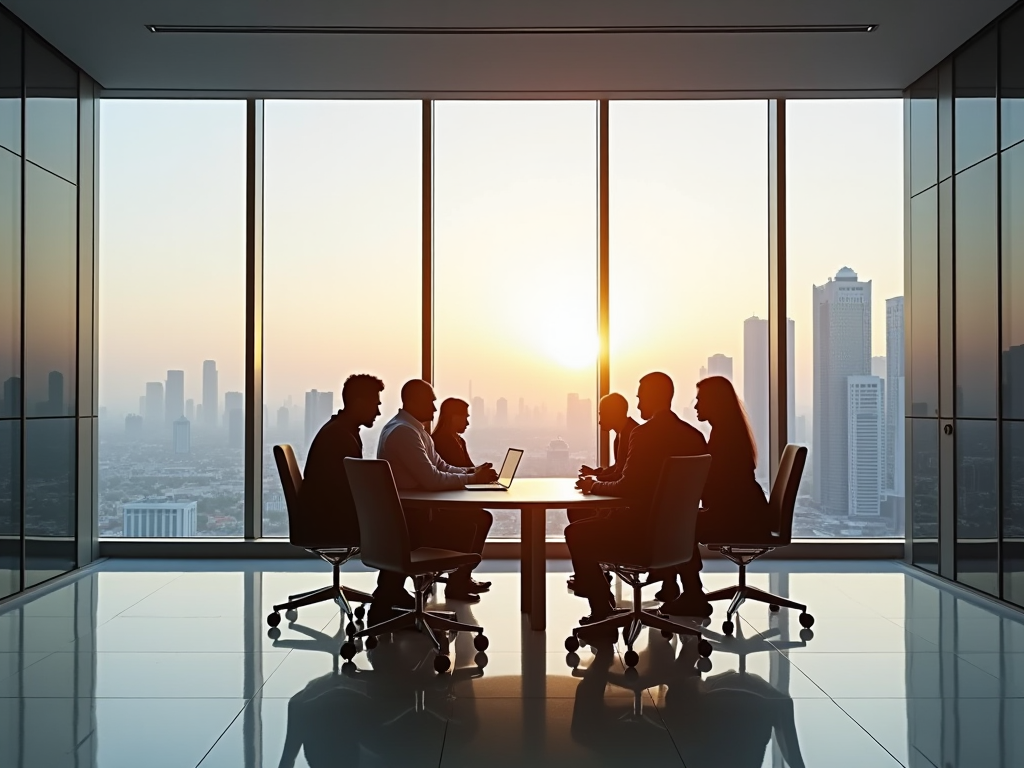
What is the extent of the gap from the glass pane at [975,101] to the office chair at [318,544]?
202 inches

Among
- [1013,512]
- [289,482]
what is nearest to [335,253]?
[289,482]

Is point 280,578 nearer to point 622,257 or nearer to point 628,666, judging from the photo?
point 628,666

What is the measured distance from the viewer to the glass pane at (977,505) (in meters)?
6.36

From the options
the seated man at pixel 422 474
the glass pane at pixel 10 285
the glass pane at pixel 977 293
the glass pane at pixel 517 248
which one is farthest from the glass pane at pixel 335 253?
the glass pane at pixel 977 293

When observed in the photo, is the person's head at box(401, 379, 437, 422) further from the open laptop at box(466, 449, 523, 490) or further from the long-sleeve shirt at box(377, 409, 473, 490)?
the open laptop at box(466, 449, 523, 490)

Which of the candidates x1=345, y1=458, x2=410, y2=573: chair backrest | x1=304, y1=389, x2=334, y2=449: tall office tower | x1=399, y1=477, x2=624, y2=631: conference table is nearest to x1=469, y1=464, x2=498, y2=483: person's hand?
x1=399, y1=477, x2=624, y2=631: conference table

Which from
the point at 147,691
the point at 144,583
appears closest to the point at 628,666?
the point at 147,691

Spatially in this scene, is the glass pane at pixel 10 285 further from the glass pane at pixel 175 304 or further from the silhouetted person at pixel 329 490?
the silhouetted person at pixel 329 490

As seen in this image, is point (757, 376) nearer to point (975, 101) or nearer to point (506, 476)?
point (975, 101)

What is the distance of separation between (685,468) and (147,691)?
2.75 metres

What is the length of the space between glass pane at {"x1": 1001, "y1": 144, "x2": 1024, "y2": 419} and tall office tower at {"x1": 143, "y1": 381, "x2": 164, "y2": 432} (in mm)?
6620

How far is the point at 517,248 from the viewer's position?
8.13 m

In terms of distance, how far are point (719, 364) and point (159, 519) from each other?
511 cm

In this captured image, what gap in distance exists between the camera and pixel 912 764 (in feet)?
10.9
